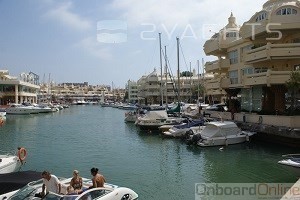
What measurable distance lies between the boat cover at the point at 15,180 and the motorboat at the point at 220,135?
19956mm

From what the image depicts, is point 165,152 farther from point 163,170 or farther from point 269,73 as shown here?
point 269,73

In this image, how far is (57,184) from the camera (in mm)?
14062

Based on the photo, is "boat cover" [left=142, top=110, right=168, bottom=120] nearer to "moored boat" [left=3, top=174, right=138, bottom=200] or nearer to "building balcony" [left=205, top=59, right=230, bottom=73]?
"building balcony" [left=205, top=59, right=230, bottom=73]

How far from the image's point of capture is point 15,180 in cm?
1605

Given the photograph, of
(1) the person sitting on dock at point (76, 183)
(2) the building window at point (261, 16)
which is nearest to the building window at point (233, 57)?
(2) the building window at point (261, 16)

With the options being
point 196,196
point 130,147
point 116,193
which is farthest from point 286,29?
point 116,193

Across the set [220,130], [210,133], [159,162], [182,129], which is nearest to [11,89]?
[182,129]

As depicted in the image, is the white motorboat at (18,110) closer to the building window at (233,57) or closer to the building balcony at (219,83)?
the building balcony at (219,83)

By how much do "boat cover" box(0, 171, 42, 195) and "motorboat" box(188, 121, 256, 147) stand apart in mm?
19956

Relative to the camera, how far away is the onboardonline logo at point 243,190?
699 inches

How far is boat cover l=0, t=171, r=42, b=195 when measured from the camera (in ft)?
50.5

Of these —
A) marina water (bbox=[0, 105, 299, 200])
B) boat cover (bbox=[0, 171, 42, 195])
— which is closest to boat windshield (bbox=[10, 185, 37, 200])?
boat cover (bbox=[0, 171, 42, 195])

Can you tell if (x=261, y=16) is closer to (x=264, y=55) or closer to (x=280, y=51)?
(x=264, y=55)

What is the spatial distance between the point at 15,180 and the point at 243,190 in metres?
11.8
